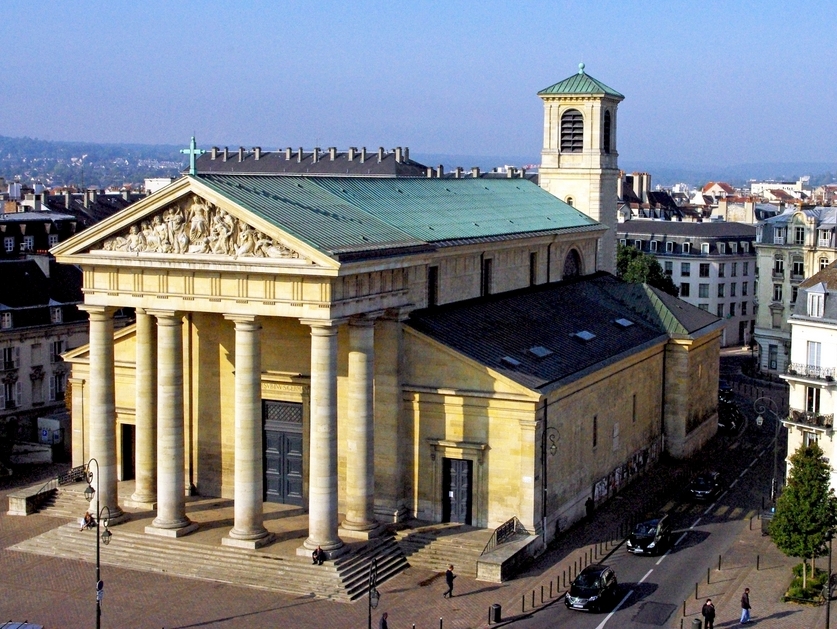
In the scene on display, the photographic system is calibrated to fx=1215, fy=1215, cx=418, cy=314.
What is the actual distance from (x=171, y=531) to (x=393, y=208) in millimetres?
22416

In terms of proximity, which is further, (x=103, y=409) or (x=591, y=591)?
(x=103, y=409)

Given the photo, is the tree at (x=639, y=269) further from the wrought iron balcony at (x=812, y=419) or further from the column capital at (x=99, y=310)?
the column capital at (x=99, y=310)

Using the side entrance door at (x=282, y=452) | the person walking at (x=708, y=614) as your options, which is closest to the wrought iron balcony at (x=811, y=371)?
the person walking at (x=708, y=614)

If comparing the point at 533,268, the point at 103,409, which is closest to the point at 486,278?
the point at 533,268

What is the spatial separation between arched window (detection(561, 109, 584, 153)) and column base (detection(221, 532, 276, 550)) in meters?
49.4

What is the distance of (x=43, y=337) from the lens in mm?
89812

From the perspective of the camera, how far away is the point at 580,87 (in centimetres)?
9575

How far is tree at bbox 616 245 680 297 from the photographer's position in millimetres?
127312

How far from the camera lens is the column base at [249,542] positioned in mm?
57219

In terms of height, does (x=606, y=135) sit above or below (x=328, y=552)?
above

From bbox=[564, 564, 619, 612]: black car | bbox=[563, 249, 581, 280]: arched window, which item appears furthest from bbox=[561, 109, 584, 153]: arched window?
bbox=[564, 564, 619, 612]: black car

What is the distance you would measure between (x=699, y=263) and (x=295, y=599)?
328 feet

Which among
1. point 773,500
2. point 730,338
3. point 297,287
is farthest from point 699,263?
point 297,287

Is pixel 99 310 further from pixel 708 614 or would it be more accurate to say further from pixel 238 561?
pixel 708 614
